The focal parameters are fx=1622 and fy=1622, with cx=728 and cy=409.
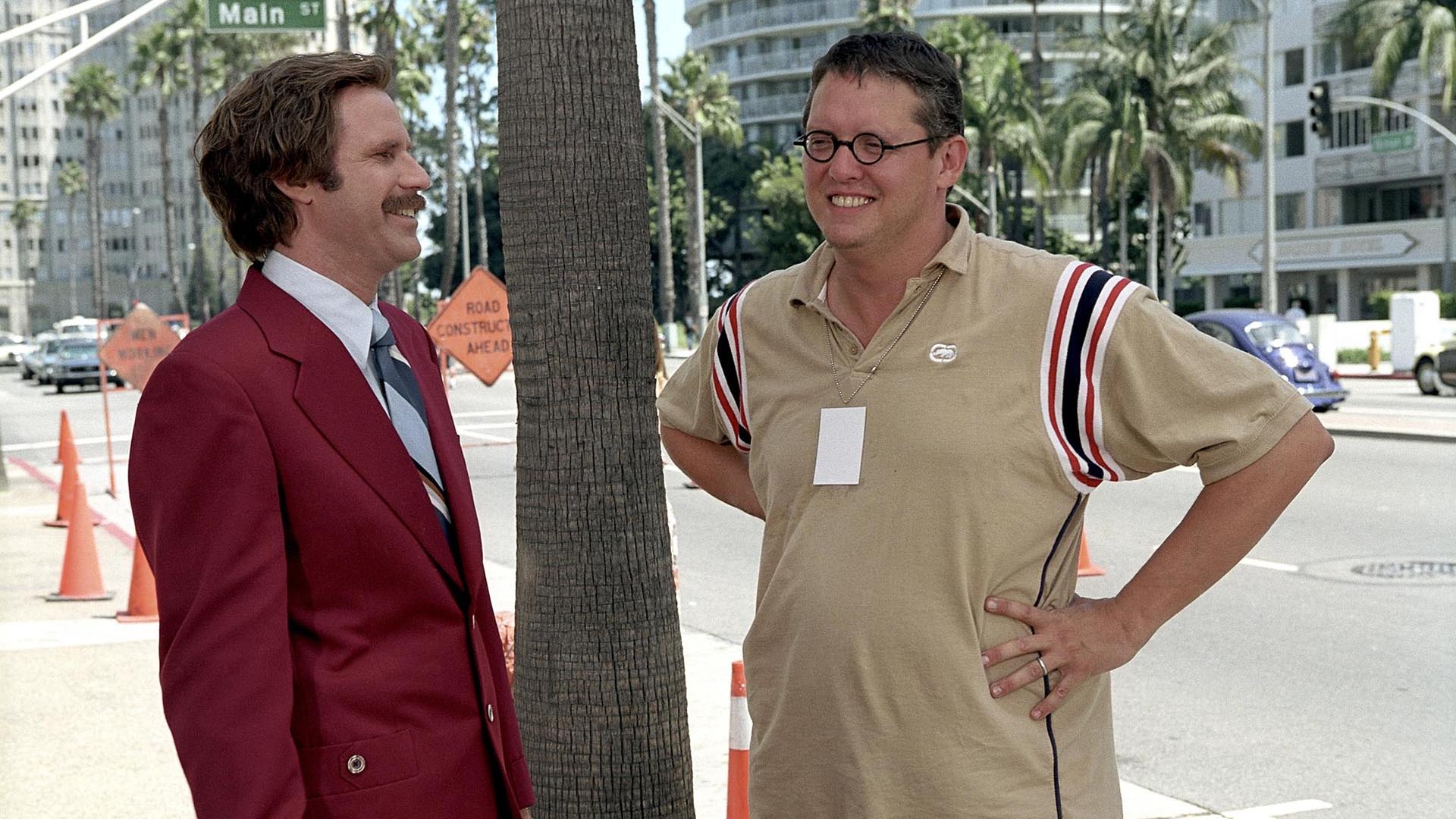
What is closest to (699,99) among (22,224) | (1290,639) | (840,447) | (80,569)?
(80,569)

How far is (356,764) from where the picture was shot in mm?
2328

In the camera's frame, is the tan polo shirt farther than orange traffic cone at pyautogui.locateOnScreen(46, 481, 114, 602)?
No

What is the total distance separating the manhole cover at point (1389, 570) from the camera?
9664mm

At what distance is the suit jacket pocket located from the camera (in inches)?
91.0

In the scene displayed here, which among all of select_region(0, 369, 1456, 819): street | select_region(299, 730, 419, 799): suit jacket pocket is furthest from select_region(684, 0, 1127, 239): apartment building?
select_region(299, 730, 419, 799): suit jacket pocket

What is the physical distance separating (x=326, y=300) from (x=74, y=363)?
143 ft

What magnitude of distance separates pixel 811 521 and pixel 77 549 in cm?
887

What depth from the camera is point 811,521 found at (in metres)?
2.66

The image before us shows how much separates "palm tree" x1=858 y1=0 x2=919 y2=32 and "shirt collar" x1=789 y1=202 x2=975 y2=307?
5389 centimetres

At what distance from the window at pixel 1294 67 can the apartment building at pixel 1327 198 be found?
41mm

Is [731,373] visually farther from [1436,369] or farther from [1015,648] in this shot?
[1436,369]

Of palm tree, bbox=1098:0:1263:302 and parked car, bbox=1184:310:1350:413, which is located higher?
palm tree, bbox=1098:0:1263:302

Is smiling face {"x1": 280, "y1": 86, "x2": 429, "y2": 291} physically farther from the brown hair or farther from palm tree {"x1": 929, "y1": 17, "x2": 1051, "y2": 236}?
palm tree {"x1": 929, "y1": 17, "x2": 1051, "y2": 236}

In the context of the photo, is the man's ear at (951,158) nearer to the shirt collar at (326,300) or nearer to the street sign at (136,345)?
the shirt collar at (326,300)
